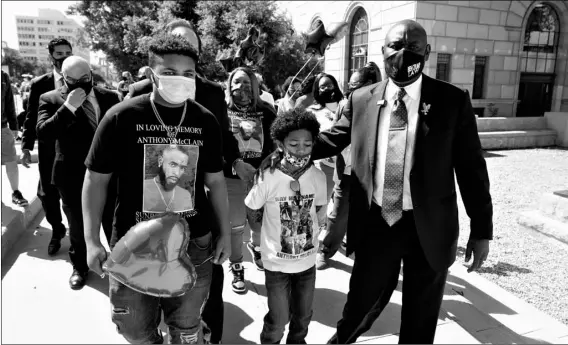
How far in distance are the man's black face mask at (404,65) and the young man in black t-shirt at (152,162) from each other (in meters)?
1.00

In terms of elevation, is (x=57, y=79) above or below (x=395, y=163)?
above

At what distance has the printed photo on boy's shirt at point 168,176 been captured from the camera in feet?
6.16

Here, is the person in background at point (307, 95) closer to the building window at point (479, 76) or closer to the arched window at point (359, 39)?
the arched window at point (359, 39)

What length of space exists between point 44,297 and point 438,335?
120 inches

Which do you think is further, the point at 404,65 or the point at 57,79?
the point at 57,79

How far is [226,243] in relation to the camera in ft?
7.18

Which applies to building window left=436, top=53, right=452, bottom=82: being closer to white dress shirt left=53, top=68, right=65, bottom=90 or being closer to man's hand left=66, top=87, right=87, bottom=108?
white dress shirt left=53, top=68, right=65, bottom=90

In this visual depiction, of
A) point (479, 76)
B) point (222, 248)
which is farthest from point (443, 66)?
point (222, 248)

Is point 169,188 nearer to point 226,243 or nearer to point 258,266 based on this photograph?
point 226,243

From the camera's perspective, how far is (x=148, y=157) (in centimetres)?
187

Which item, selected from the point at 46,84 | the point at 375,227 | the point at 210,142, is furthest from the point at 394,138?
the point at 46,84

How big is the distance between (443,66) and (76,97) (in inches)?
490

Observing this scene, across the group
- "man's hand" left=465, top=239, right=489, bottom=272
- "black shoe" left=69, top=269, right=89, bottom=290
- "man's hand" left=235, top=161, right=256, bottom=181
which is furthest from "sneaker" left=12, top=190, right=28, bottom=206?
"man's hand" left=465, top=239, right=489, bottom=272

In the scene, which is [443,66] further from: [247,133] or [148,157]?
[148,157]
